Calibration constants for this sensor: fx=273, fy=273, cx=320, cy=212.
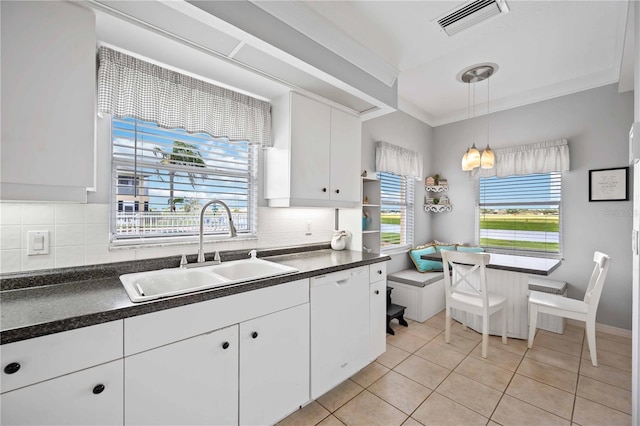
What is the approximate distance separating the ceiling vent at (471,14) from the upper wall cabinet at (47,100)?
227 centimetres

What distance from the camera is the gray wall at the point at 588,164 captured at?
2.96 m

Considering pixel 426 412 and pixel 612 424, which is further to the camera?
pixel 426 412

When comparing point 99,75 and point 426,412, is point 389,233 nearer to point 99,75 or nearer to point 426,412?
point 426,412

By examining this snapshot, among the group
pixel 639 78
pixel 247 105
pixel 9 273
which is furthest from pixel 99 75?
pixel 639 78

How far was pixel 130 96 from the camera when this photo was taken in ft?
5.43

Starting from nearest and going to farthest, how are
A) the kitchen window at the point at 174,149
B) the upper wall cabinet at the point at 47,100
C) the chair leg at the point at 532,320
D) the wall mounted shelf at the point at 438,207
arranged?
the upper wall cabinet at the point at 47,100 → the kitchen window at the point at 174,149 → the chair leg at the point at 532,320 → the wall mounted shelf at the point at 438,207

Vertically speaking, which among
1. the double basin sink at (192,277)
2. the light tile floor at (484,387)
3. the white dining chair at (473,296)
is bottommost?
the light tile floor at (484,387)

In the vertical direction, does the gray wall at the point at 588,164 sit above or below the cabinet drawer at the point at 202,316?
above

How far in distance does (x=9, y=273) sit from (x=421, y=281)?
3.43 m

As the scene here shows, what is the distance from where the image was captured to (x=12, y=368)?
917 millimetres

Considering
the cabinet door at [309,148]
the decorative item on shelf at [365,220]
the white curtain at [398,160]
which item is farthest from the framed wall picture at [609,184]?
the cabinet door at [309,148]

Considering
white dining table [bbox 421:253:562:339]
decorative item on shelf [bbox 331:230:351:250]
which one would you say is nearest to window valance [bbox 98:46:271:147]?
decorative item on shelf [bbox 331:230:351:250]

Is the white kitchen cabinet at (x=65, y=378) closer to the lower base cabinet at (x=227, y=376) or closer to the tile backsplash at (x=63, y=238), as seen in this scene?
the lower base cabinet at (x=227, y=376)

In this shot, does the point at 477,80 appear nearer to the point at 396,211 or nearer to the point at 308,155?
the point at 396,211
